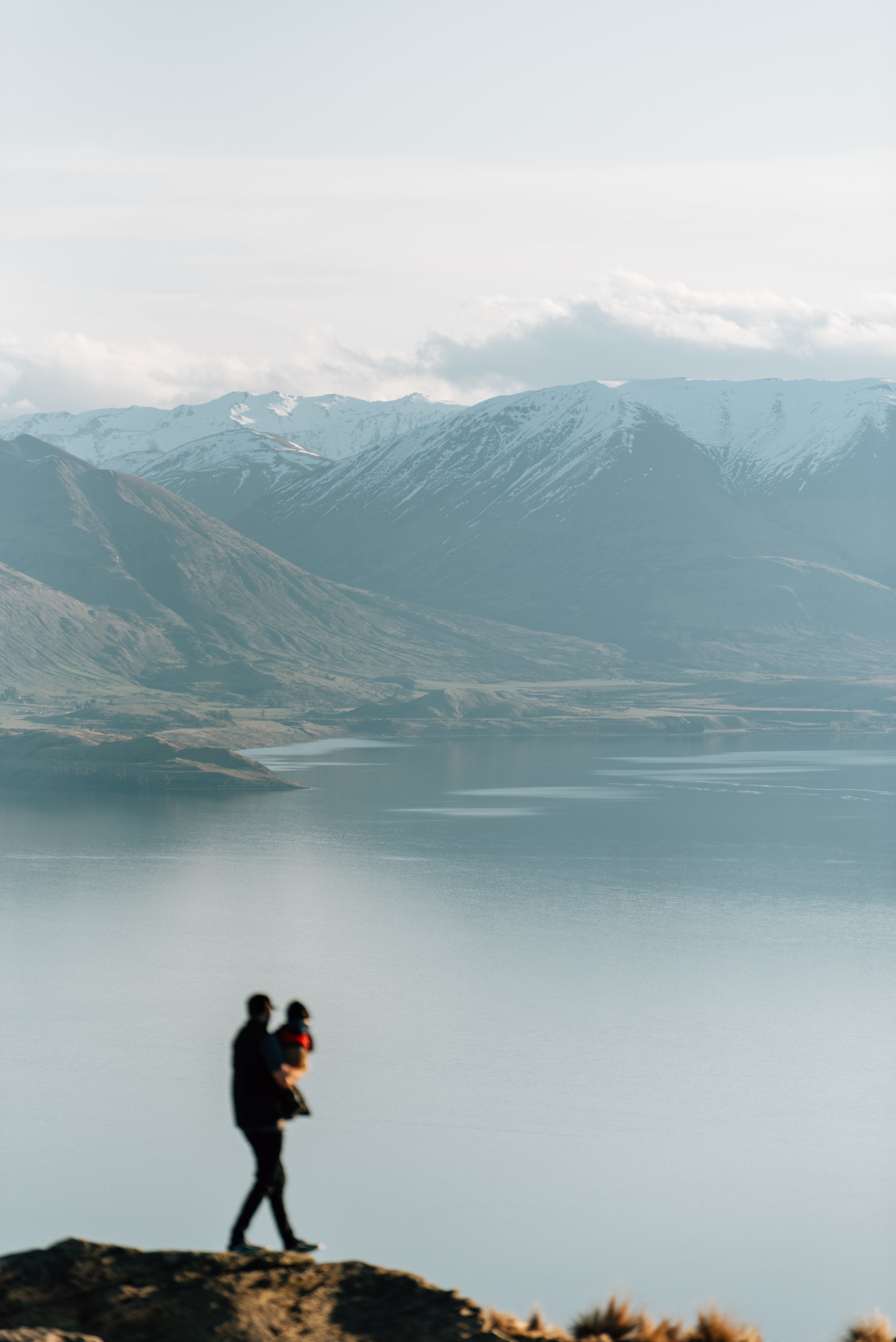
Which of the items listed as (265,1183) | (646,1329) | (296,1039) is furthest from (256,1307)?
(646,1329)

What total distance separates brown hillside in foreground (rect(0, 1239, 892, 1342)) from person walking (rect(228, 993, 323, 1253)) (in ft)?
2.61

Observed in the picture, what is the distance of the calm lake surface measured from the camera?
2284cm

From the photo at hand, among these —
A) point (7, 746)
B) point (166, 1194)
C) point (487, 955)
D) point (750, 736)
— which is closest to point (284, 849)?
point (487, 955)

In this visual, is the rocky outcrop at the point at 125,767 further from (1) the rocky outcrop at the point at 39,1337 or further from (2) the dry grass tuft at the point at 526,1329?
(1) the rocky outcrop at the point at 39,1337

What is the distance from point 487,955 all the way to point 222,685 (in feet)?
399

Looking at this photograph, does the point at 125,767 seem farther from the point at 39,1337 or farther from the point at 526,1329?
the point at 39,1337

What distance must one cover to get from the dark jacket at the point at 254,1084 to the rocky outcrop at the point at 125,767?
82.0m

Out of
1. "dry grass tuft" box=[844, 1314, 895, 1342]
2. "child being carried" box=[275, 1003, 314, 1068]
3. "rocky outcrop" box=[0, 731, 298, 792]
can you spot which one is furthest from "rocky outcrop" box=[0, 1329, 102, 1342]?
"rocky outcrop" box=[0, 731, 298, 792]

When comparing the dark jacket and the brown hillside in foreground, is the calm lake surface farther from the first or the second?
the dark jacket

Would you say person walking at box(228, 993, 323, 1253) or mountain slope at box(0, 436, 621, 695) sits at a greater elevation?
mountain slope at box(0, 436, 621, 695)

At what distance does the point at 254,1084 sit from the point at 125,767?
301 ft

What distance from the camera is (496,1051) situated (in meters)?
32.9

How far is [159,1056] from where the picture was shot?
32375 millimetres

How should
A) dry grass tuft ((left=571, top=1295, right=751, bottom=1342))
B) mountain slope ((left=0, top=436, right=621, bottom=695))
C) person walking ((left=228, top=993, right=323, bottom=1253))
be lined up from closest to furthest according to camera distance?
dry grass tuft ((left=571, top=1295, right=751, bottom=1342)) < person walking ((left=228, top=993, right=323, bottom=1253)) < mountain slope ((left=0, top=436, right=621, bottom=695))
